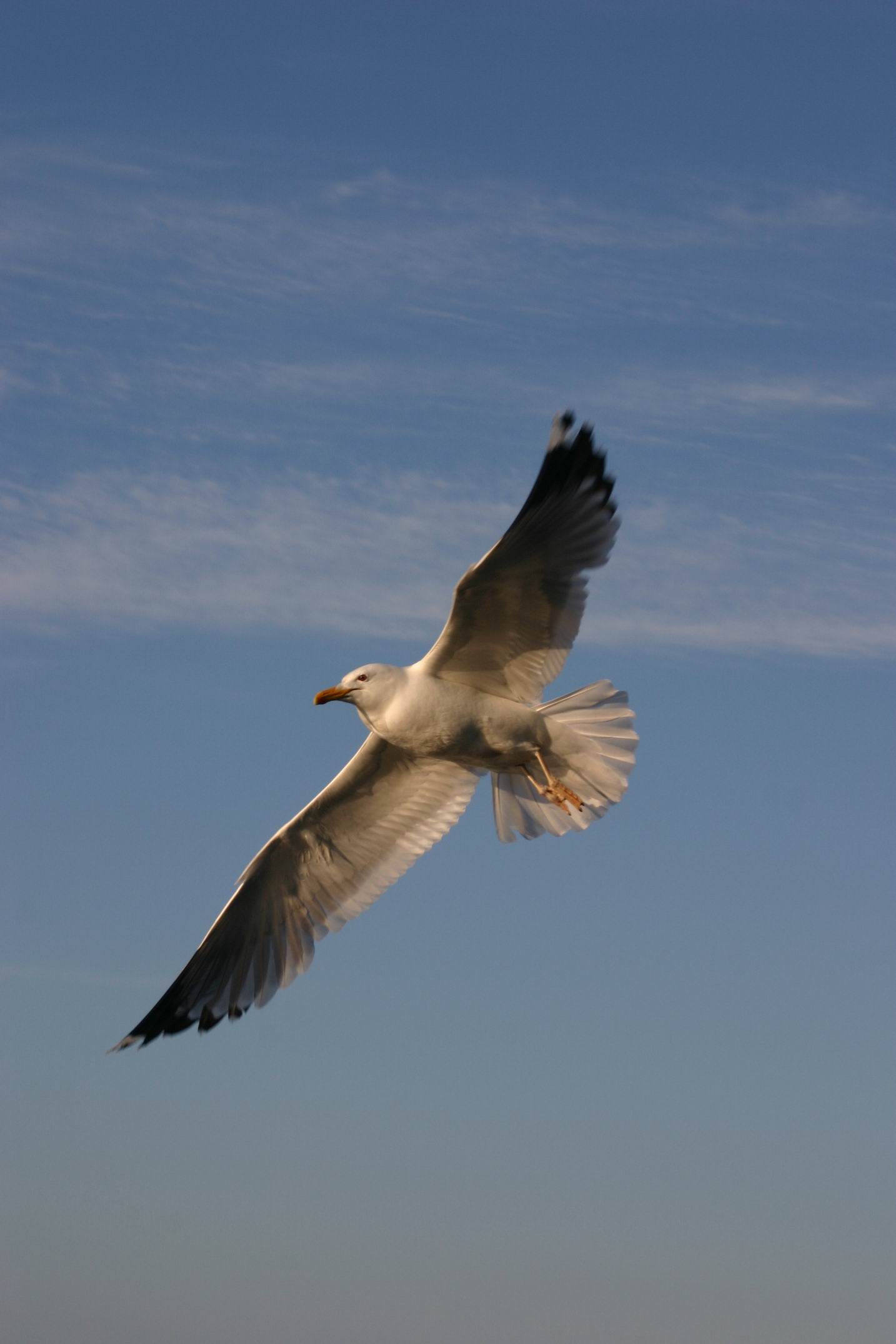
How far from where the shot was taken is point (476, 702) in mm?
9977

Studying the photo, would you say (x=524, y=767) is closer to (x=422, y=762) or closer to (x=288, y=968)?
(x=422, y=762)

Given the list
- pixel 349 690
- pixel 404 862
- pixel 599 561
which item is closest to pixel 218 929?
pixel 404 862

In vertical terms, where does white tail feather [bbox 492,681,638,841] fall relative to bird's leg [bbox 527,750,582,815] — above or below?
above

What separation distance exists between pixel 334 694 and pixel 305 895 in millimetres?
1958

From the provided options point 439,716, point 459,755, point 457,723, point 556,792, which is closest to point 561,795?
point 556,792

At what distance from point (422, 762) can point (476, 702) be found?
123 cm

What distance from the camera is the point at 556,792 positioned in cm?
1013

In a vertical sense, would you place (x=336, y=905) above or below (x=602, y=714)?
below

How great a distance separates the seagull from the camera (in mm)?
9422

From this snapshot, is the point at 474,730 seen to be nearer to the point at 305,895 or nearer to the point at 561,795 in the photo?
the point at 561,795

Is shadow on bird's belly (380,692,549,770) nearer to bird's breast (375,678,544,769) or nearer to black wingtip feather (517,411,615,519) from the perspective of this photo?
bird's breast (375,678,544,769)

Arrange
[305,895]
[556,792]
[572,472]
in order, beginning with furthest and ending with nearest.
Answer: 1. [305,895]
2. [556,792]
3. [572,472]

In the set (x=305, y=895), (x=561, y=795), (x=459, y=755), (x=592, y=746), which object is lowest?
(x=305, y=895)

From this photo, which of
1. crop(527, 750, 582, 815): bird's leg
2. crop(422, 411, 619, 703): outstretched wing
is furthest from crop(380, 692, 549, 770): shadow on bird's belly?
crop(422, 411, 619, 703): outstretched wing
